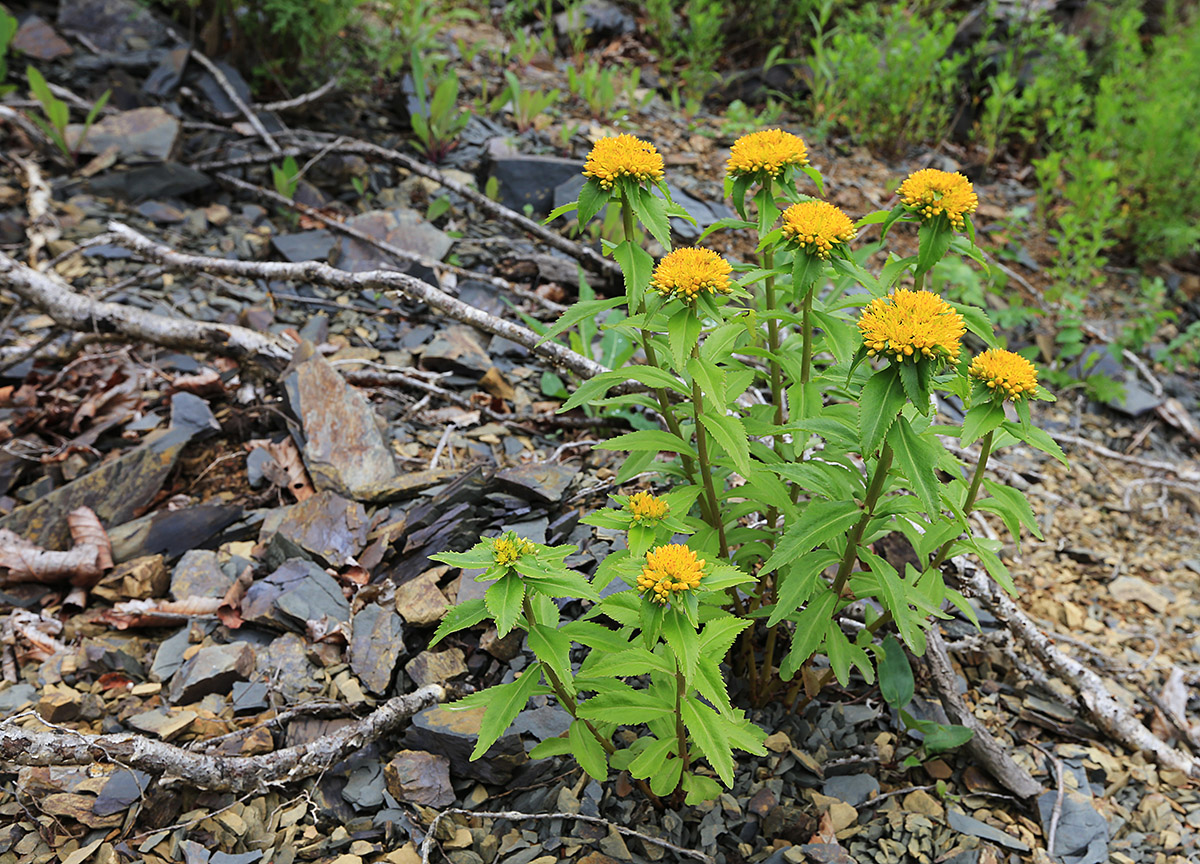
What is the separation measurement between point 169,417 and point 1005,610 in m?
3.33

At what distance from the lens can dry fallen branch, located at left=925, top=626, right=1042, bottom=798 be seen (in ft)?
7.43

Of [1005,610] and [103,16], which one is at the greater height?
[103,16]

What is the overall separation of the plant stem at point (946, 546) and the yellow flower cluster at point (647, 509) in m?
0.67

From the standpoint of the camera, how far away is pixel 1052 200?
19.1 ft

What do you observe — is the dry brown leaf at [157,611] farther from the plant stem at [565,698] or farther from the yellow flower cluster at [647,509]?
the yellow flower cluster at [647,509]

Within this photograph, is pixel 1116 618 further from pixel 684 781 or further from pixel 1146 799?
pixel 684 781

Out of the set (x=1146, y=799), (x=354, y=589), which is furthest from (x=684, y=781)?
(x=1146, y=799)

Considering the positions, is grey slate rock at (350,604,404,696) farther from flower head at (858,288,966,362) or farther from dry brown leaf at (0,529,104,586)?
flower head at (858,288,966,362)

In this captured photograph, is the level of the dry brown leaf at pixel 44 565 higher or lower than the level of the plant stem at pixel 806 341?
lower

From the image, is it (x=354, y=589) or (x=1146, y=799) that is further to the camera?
(x=354, y=589)

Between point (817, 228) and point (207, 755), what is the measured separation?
6.63 feet

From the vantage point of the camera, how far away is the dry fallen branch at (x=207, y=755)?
1793 mm

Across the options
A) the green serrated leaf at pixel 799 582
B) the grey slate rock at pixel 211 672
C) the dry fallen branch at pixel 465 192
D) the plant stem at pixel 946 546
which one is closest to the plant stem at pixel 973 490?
the plant stem at pixel 946 546

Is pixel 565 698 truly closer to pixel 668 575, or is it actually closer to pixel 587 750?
pixel 587 750
